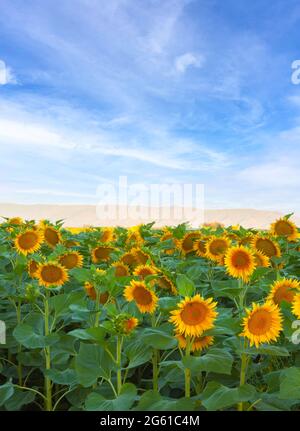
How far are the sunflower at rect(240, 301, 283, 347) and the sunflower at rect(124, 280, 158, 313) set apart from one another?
0.69m

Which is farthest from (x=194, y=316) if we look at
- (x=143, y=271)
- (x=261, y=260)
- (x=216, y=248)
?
(x=216, y=248)

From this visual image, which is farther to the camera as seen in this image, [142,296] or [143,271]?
[143,271]

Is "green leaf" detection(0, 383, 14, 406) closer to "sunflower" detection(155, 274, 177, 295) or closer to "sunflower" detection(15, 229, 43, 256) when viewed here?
"sunflower" detection(155, 274, 177, 295)

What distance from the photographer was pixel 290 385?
2279 millimetres

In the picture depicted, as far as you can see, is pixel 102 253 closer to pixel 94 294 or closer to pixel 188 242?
pixel 188 242

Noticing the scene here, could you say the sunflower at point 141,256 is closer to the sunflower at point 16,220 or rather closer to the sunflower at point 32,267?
the sunflower at point 32,267

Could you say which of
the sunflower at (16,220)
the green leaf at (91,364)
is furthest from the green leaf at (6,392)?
the sunflower at (16,220)

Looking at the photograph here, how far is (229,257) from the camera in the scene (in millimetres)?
3566

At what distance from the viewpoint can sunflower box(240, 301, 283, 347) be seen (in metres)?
2.48

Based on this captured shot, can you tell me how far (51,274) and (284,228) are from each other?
9.49 ft

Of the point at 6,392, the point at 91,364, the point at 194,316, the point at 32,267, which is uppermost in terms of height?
the point at 32,267
